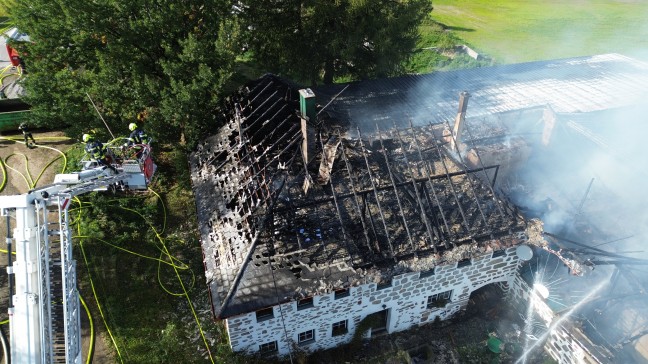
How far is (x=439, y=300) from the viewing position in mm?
16391

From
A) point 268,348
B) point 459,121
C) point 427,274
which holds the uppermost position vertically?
point 459,121

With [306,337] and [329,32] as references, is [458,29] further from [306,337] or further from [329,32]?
[306,337]

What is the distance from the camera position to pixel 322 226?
13820mm

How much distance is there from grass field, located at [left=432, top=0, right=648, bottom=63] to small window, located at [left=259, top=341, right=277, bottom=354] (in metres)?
37.7

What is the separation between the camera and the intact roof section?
22812 mm

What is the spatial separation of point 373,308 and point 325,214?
390 centimetres

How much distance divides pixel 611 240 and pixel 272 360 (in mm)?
13709

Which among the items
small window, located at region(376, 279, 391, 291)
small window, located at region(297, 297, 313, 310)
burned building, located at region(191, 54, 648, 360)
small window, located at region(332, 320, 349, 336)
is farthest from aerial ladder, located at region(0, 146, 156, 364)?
small window, located at region(376, 279, 391, 291)

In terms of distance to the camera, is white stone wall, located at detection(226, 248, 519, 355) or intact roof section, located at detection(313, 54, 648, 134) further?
intact roof section, located at detection(313, 54, 648, 134)

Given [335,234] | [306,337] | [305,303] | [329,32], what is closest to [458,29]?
[329,32]

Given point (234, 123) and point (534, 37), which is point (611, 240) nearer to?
point (234, 123)

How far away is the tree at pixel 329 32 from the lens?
24.3 meters

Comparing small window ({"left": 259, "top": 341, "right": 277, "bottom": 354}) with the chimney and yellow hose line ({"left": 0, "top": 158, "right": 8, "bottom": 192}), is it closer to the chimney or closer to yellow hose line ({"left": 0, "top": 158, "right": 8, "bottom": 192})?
the chimney

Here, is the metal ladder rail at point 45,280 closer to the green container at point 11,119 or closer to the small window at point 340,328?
the small window at point 340,328
